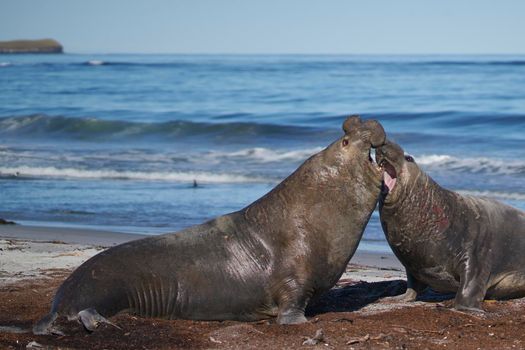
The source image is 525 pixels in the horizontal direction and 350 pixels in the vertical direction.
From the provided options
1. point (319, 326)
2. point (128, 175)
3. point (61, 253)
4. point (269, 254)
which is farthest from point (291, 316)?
point (128, 175)

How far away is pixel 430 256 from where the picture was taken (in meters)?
7.43

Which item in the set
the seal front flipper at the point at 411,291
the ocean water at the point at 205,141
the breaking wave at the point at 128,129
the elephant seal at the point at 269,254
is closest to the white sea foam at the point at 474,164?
the ocean water at the point at 205,141

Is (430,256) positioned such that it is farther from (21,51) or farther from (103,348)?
(21,51)

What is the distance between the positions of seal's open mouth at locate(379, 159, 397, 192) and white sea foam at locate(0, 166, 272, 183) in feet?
31.3

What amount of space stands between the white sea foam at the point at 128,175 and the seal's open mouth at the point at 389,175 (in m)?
9.54

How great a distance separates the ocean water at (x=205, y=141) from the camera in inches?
561

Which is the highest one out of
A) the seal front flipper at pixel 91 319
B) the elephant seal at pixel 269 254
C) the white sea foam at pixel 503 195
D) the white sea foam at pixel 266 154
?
the elephant seal at pixel 269 254

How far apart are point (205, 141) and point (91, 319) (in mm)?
20170

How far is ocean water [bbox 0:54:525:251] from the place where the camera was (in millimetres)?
14250

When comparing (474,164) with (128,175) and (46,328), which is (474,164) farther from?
(46,328)

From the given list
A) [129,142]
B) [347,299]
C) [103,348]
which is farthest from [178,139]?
[103,348]

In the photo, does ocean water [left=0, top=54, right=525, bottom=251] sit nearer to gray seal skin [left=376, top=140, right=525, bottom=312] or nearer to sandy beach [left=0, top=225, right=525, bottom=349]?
gray seal skin [left=376, top=140, right=525, bottom=312]

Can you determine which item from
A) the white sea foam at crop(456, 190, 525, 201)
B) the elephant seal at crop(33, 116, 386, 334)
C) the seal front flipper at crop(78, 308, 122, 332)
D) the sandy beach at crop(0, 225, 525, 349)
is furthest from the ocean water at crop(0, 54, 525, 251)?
the seal front flipper at crop(78, 308, 122, 332)

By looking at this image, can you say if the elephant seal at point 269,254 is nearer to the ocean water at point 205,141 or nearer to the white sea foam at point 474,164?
the ocean water at point 205,141
